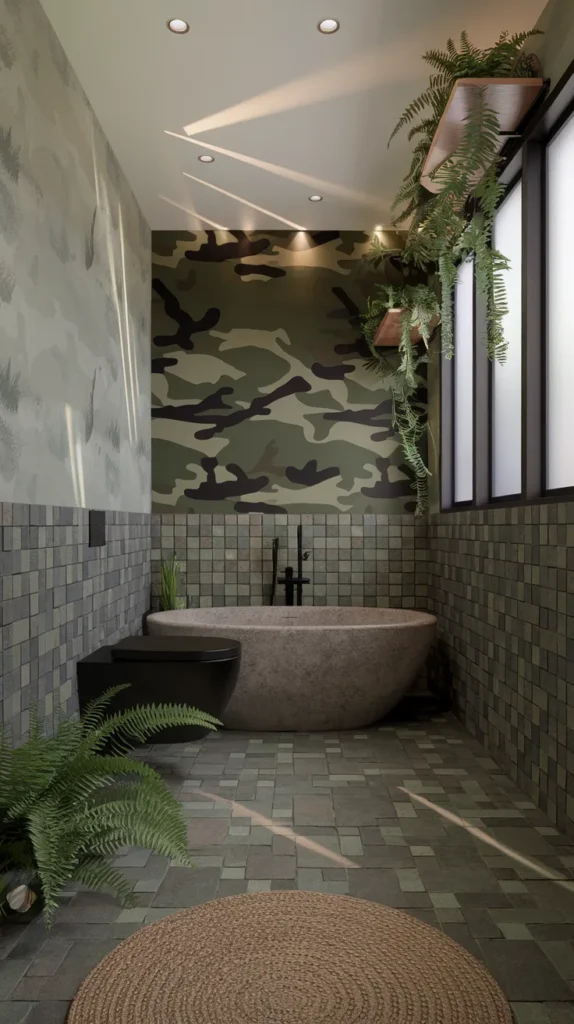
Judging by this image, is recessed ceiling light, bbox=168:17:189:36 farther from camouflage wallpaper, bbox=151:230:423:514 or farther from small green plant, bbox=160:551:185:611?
small green plant, bbox=160:551:185:611

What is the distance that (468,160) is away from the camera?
2.52 m

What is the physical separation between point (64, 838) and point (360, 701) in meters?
1.83

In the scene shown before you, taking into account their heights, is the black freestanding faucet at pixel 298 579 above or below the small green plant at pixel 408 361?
below

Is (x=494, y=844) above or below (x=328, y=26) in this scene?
below

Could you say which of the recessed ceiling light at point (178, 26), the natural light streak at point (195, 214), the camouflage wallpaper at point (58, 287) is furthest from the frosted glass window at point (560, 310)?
the natural light streak at point (195, 214)

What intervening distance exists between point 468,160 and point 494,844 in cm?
205

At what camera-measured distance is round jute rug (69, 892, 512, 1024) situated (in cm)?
151

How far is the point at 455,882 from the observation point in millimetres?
2051

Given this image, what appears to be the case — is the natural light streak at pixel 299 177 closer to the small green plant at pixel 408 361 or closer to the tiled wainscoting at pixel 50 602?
the small green plant at pixel 408 361

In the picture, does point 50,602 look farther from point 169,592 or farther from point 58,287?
point 169,592

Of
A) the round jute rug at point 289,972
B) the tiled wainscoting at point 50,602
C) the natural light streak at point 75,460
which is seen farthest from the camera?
the natural light streak at point 75,460

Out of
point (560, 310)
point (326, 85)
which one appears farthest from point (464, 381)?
point (326, 85)

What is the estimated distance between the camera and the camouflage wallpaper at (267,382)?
4.70 m

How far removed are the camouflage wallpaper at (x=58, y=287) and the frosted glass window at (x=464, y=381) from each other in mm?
1655
